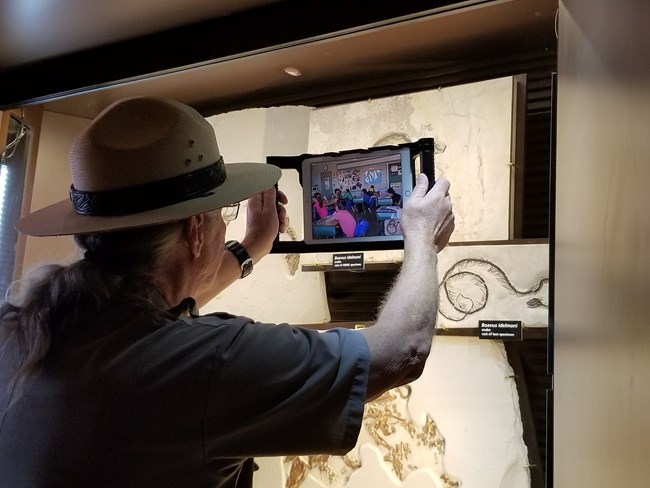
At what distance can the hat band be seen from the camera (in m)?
0.94

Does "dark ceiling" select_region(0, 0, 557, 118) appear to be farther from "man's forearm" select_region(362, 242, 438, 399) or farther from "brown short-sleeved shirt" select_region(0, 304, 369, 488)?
"brown short-sleeved shirt" select_region(0, 304, 369, 488)

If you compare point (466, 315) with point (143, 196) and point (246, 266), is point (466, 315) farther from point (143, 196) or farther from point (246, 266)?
point (143, 196)

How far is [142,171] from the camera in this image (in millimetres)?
955

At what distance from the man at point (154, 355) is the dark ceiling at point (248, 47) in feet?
2.28

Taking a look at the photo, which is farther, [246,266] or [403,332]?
[246,266]

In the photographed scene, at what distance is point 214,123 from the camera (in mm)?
2094

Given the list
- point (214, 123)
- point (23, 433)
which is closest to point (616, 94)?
point (23, 433)

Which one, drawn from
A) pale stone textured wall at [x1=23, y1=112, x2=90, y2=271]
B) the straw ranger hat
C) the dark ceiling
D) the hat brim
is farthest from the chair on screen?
pale stone textured wall at [x1=23, y1=112, x2=90, y2=271]

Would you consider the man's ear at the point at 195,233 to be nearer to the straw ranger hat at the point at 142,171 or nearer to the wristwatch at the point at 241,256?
the straw ranger hat at the point at 142,171

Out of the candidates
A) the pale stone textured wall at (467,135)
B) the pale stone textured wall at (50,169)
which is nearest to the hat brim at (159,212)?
the pale stone textured wall at (467,135)

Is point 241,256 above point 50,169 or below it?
below

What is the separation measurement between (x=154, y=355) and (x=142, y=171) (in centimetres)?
28

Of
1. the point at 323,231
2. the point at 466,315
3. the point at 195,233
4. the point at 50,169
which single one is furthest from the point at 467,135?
the point at 50,169

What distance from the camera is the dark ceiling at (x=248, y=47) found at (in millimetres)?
1533
